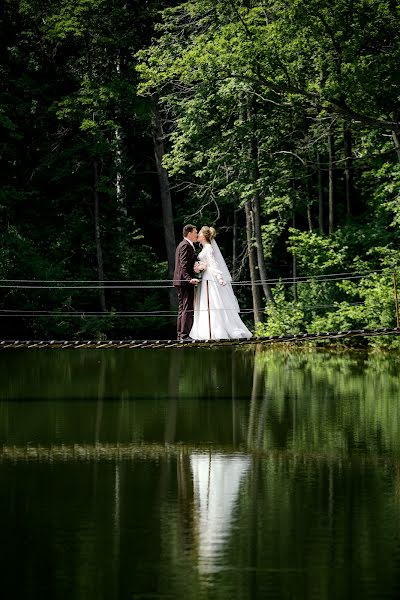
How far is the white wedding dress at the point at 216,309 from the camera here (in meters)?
16.7

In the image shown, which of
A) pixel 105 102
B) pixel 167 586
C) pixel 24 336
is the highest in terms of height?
pixel 105 102

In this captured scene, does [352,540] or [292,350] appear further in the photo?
[292,350]

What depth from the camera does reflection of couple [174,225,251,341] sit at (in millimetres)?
16406

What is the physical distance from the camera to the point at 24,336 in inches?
1201

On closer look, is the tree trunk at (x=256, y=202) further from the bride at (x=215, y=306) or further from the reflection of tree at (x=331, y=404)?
the bride at (x=215, y=306)

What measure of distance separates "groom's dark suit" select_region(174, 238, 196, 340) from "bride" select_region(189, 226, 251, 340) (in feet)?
0.38

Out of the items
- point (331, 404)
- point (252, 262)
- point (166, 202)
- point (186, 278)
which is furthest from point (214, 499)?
point (166, 202)

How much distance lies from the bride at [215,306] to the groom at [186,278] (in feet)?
0.40

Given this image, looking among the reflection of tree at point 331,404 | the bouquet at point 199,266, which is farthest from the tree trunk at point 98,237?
the bouquet at point 199,266

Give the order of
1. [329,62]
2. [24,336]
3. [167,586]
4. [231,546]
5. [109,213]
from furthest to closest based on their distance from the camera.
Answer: [109,213], [24,336], [329,62], [231,546], [167,586]

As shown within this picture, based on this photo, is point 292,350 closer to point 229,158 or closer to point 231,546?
point 229,158

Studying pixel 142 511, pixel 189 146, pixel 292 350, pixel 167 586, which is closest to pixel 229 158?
pixel 189 146

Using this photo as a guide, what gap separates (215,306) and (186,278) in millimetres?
719

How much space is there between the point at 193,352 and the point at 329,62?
39.3 ft
